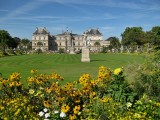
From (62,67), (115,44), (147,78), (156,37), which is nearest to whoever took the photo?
(147,78)

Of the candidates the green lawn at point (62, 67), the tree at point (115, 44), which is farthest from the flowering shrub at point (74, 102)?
the tree at point (115, 44)

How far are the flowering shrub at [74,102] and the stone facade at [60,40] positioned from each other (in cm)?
17468

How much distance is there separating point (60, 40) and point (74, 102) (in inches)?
7346

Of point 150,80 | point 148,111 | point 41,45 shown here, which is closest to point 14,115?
point 148,111

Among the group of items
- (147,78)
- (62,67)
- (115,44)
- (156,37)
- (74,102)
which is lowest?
(62,67)

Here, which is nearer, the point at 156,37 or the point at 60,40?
the point at 156,37

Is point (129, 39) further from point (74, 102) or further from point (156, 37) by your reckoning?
point (74, 102)

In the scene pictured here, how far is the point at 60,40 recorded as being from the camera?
194 metres

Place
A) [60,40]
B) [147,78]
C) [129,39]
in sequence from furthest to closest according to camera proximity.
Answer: [60,40], [129,39], [147,78]

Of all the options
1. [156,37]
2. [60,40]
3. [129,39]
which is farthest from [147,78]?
[60,40]

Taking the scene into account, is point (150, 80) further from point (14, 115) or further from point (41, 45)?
point (41, 45)

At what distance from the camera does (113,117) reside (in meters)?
6.88

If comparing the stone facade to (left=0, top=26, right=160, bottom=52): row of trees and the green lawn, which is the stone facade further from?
the green lawn

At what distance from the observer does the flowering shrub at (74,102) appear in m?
7.00
